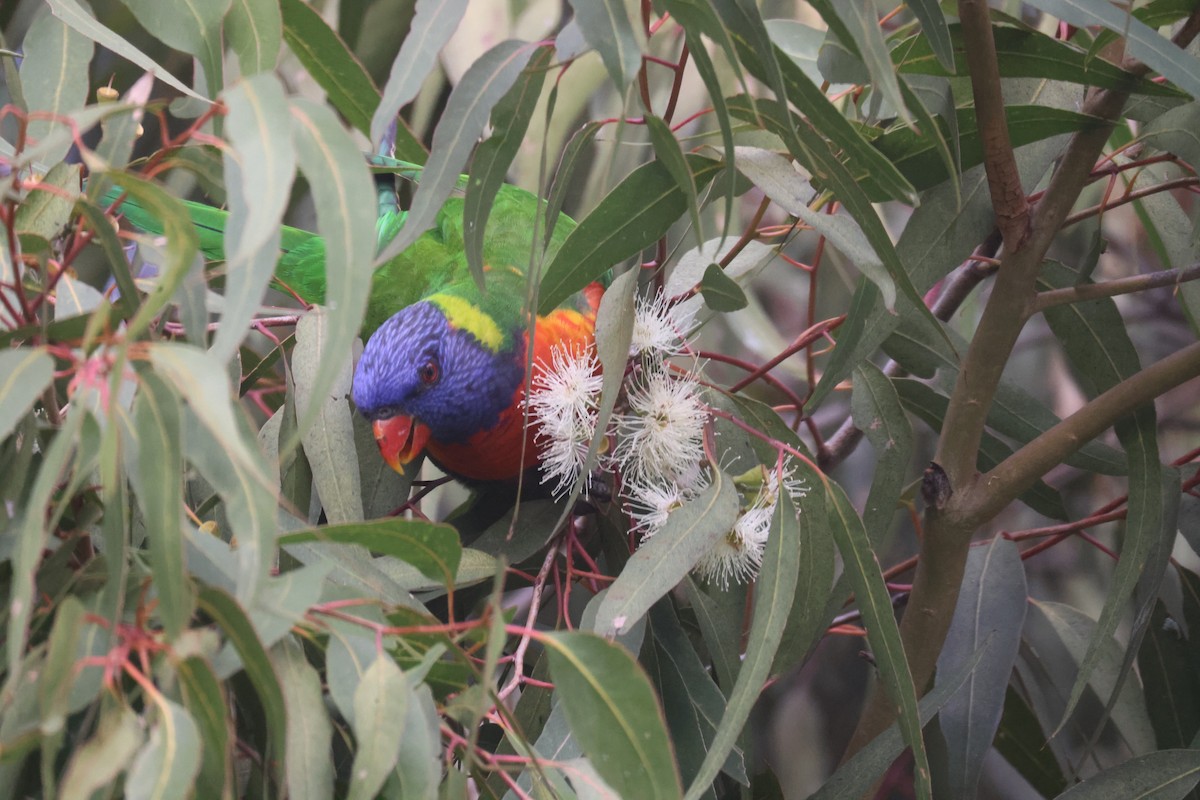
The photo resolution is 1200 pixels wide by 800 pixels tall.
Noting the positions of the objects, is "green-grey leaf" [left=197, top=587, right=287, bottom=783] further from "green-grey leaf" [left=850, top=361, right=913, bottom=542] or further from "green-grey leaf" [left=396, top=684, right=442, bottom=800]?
"green-grey leaf" [left=850, top=361, right=913, bottom=542]

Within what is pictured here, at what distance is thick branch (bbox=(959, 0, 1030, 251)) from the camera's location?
0.73 meters

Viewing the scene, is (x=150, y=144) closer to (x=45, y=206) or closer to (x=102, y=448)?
(x=45, y=206)

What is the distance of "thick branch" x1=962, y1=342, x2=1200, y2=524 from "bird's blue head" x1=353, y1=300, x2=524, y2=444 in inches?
24.7

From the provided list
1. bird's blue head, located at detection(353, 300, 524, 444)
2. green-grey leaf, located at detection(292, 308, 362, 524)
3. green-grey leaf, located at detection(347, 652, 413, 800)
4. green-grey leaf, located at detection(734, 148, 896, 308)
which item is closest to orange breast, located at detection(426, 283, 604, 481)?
bird's blue head, located at detection(353, 300, 524, 444)

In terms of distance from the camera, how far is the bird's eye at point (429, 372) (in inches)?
50.0

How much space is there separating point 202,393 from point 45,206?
36 centimetres

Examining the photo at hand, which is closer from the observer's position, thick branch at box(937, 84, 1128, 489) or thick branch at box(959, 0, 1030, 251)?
thick branch at box(959, 0, 1030, 251)

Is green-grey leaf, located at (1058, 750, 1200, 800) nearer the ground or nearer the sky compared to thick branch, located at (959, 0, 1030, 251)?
nearer the ground

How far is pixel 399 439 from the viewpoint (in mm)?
1200

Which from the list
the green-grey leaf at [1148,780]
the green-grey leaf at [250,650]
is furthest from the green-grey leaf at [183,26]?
the green-grey leaf at [1148,780]

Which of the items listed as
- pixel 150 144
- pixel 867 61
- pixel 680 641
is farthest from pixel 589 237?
pixel 150 144

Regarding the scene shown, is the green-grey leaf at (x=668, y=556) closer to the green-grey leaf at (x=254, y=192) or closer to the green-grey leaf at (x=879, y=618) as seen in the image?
the green-grey leaf at (x=879, y=618)

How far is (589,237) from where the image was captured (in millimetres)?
793

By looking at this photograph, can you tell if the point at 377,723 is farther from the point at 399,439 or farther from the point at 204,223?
the point at 204,223
